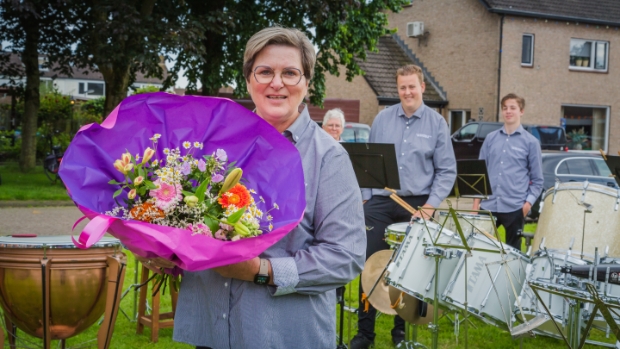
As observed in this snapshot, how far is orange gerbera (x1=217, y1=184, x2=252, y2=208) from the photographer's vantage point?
2.31 meters

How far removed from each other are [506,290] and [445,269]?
1.94ft

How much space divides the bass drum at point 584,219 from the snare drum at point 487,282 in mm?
614

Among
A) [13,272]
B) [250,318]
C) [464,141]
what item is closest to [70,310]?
[13,272]

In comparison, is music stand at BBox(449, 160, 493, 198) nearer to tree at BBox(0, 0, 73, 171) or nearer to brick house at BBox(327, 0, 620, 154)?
tree at BBox(0, 0, 73, 171)

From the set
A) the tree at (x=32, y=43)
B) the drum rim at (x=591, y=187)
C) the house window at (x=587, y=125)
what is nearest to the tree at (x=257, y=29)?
the tree at (x=32, y=43)

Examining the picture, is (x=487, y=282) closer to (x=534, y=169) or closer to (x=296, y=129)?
(x=534, y=169)

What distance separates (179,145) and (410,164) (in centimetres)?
390

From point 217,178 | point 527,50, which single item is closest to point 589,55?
point 527,50

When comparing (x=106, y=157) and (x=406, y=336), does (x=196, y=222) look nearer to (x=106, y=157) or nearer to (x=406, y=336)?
(x=106, y=157)

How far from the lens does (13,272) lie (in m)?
4.57

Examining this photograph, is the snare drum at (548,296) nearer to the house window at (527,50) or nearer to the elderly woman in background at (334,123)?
the elderly woman in background at (334,123)

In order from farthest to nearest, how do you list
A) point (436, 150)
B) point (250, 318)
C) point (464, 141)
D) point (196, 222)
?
point (464, 141) < point (436, 150) < point (250, 318) < point (196, 222)

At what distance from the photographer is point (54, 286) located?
454cm

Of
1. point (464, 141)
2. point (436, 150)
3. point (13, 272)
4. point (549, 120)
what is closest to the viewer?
point (13, 272)
